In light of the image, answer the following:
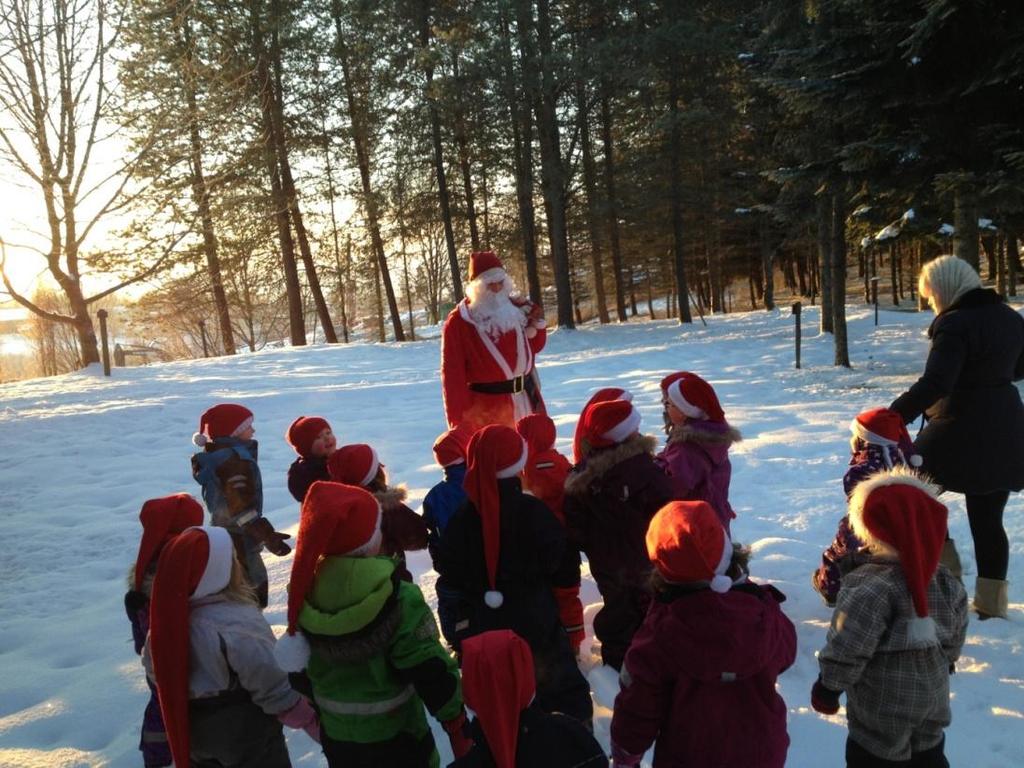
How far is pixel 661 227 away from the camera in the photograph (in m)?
22.2

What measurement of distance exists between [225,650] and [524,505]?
1157 mm

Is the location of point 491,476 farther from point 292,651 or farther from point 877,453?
point 877,453

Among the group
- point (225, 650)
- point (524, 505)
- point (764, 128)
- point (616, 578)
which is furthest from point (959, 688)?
point (764, 128)

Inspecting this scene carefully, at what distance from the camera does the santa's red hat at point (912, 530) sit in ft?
6.57

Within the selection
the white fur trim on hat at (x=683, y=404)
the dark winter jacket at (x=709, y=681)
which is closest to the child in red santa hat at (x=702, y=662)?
the dark winter jacket at (x=709, y=681)

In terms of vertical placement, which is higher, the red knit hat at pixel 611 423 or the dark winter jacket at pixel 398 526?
the red knit hat at pixel 611 423

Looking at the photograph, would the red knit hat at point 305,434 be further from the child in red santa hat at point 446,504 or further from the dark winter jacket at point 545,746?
the dark winter jacket at point 545,746

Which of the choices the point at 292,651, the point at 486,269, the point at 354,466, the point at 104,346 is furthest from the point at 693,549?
the point at 104,346

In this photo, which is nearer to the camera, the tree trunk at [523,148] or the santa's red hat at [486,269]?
the santa's red hat at [486,269]

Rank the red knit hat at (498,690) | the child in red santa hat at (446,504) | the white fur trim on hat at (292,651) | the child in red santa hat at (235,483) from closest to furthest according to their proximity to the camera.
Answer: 1. the red knit hat at (498,690)
2. the white fur trim on hat at (292,651)
3. the child in red santa hat at (446,504)
4. the child in red santa hat at (235,483)

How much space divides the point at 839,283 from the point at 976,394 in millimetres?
8538

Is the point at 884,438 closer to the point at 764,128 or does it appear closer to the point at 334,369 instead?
the point at 334,369

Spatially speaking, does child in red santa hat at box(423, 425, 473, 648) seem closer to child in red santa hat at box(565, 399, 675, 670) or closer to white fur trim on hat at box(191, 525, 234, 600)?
child in red santa hat at box(565, 399, 675, 670)

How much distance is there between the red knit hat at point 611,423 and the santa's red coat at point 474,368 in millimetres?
1470
